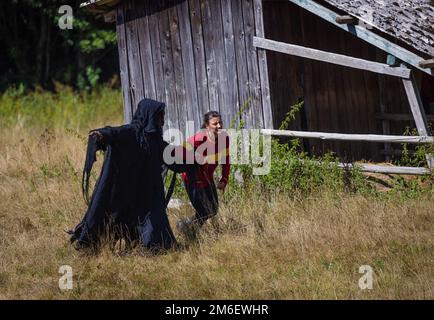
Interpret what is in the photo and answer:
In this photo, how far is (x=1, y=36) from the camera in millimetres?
21891

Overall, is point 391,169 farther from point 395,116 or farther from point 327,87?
point 395,116

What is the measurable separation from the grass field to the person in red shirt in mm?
170

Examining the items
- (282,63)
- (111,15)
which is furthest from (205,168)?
(111,15)

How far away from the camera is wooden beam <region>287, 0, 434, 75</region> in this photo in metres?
8.90

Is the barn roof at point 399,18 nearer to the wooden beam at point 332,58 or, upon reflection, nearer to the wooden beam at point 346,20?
the wooden beam at point 346,20

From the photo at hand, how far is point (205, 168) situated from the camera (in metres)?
8.56

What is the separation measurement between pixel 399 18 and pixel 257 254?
3543mm

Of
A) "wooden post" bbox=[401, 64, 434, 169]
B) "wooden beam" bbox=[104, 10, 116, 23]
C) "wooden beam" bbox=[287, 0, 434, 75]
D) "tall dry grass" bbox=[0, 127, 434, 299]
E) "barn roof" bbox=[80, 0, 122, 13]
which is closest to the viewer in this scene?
"tall dry grass" bbox=[0, 127, 434, 299]

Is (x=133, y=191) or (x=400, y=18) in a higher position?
(x=400, y=18)

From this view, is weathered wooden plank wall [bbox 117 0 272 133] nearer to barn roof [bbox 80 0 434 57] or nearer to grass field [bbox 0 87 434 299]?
barn roof [bbox 80 0 434 57]

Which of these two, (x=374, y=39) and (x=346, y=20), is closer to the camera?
(x=374, y=39)

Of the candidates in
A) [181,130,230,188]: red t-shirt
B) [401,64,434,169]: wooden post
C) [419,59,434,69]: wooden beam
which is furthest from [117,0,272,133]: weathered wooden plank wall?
[419,59,434,69]: wooden beam
